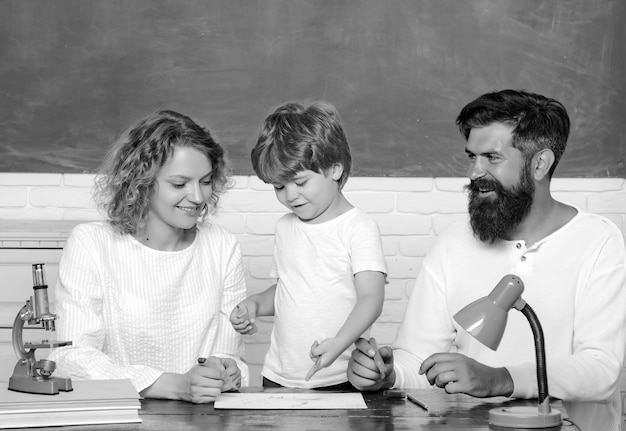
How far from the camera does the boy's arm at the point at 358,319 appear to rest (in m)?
2.01

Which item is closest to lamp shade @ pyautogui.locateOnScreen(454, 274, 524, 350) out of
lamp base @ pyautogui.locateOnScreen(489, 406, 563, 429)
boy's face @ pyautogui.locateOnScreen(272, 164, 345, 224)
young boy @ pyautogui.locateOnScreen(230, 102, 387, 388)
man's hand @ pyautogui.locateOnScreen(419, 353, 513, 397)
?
lamp base @ pyautogui.locateOnScreen(489, 406, 563, 429)

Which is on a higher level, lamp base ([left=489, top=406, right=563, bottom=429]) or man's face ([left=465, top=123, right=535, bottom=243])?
man's face ([left=465, top=123, right=535, bottom=243])

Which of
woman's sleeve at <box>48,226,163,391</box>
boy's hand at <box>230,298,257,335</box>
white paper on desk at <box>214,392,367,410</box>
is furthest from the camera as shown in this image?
boy's hand at <box>230,298,257,335</box>

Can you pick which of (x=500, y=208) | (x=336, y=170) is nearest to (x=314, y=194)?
(x=336, y=170)

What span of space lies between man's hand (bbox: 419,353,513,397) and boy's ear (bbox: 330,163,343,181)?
2.14 ft

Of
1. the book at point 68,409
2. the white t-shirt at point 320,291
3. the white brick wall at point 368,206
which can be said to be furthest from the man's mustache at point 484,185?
the book at point 68,409

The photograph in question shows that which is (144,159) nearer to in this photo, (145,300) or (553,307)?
(145,300)

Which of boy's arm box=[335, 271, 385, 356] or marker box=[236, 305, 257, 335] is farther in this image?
marker box=[236, 305, 257, 335]

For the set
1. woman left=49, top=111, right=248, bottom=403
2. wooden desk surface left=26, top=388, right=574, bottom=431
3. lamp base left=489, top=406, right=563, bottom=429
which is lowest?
lamp base left=489, top=406, right=563, bottom=429

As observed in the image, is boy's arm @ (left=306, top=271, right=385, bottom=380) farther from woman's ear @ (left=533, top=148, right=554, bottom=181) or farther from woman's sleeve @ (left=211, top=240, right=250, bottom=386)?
woman's ear @ (left=533, top=148, right=554, bottom=181)

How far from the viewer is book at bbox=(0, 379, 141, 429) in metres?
1.64

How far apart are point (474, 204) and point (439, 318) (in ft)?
0.99

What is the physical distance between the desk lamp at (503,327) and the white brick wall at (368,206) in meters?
1.61

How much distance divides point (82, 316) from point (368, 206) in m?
1.33
